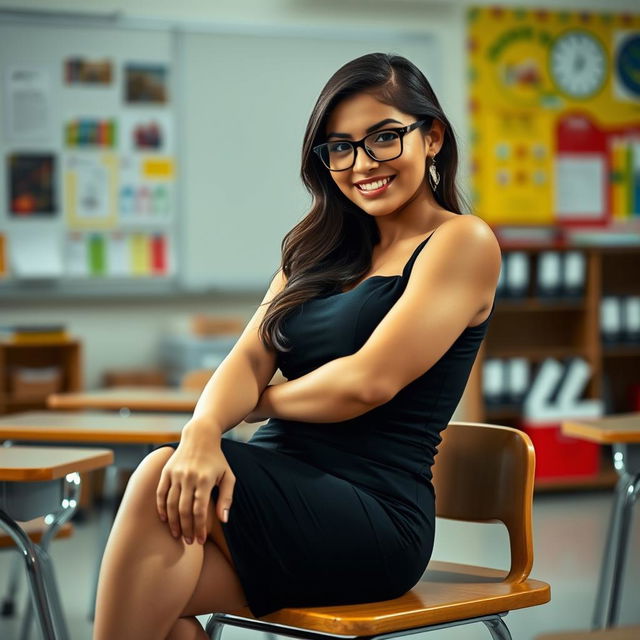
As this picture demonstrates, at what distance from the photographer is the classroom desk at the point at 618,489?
2.70 m

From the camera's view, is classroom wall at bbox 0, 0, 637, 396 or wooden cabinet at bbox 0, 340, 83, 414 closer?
wooden cabinet at bbox 0, 340, 83, 414

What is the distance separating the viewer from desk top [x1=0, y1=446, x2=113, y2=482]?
1966 millimetres

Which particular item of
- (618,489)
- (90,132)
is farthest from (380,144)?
(90,132)

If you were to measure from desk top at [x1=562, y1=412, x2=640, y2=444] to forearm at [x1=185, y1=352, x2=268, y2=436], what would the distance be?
3.91ft

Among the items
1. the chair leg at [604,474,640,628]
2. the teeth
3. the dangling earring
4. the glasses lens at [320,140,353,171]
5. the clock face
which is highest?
the clock face

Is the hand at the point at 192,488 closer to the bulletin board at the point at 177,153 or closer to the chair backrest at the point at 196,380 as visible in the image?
the chair backrest at the point at 196,380

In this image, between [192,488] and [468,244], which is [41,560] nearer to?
[192,488]

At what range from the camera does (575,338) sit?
603cm

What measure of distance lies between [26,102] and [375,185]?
421 cm

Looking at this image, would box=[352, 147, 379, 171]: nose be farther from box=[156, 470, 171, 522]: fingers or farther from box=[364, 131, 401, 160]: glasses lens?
box=[156, 470, 171, 522]: fingers

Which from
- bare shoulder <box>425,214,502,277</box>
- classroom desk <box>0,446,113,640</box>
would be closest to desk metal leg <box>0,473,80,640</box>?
classroom desk <box>0,446,113,640</box>

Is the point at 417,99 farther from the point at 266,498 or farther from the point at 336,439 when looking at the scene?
the point at 266,498

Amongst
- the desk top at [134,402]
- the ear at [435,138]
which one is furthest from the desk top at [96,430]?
the ear at [435,138]

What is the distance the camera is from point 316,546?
153 cm
